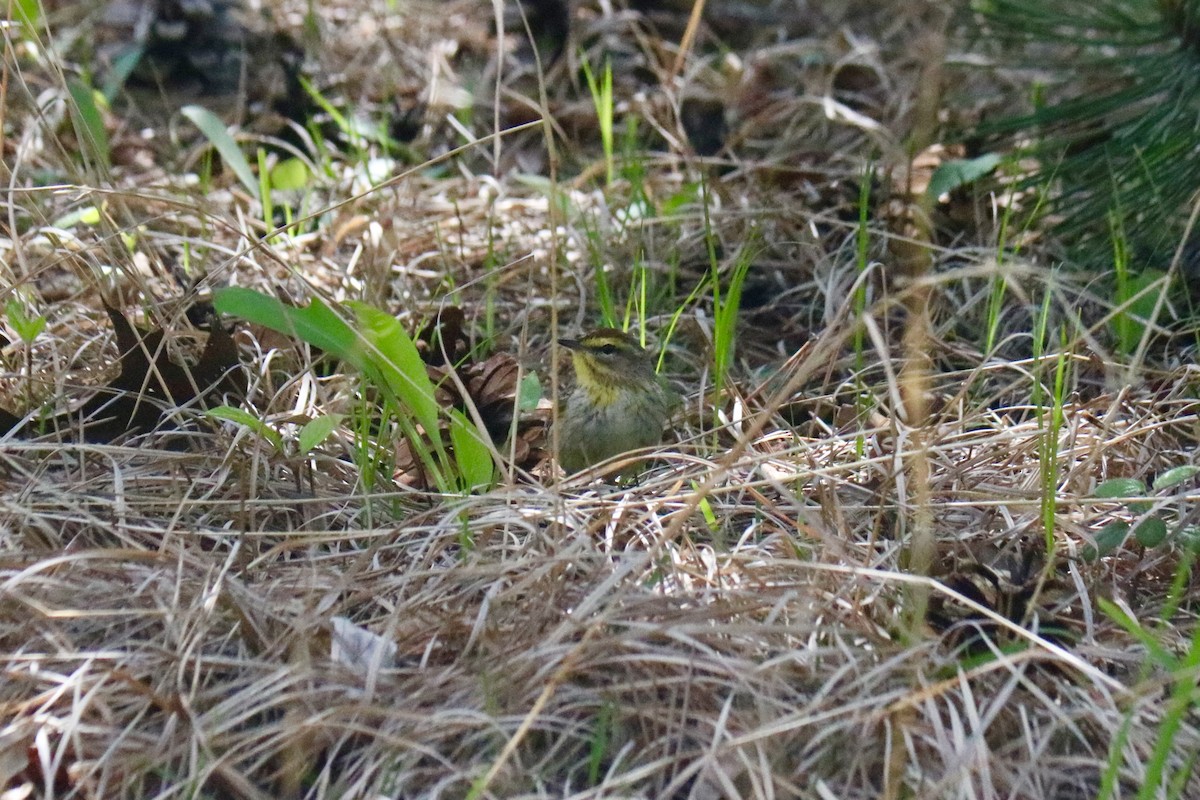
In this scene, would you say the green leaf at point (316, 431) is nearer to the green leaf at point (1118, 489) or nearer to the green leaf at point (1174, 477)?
the green leaf at point (1118, 489)

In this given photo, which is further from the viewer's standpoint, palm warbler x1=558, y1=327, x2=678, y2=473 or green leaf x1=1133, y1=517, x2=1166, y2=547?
palm warbler x1=558, y1=327, x2=678, y2=473

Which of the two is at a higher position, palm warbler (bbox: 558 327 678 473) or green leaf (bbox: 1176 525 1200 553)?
green leaf (bbox: 1176 525 1200 553)

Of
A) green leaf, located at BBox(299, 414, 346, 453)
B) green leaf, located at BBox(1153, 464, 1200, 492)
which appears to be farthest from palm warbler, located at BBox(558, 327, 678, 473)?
green leaf, located at BBox(1153, 464, 1200, 492)

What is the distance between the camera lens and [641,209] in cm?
478

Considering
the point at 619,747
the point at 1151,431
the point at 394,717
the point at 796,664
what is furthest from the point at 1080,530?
the point at 394,717

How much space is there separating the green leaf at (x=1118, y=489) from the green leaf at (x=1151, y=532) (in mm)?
160

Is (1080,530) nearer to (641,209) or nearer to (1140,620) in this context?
(1140,620)

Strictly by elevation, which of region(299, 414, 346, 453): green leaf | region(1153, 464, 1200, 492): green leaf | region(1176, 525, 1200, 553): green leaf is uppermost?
region(299, 414, 346, 453): green leaf

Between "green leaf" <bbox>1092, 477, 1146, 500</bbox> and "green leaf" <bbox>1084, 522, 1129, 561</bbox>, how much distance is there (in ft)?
0.37

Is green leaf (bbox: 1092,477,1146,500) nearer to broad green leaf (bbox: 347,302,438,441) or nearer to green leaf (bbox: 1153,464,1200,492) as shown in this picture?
green leaf (bbox: 1153,464,1200,492)

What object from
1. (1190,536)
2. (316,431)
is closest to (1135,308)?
(1190,536)

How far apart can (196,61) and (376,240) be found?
7.18ft

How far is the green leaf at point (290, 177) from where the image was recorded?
5164 mm

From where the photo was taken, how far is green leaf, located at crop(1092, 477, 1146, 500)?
3.00 metres
